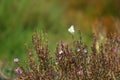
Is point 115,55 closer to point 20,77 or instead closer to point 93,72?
point 93,72

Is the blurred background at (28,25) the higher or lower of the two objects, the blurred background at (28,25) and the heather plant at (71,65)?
the higher

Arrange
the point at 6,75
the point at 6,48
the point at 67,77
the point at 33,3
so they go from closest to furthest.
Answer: the point at 67,77, the point at 6,75, the point at 6,48, the point at 33,3

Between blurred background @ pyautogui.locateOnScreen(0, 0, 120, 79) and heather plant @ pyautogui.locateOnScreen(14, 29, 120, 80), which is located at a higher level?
blurred background @ pyautogui.locateOnScreen(0, 0, 120, 79)

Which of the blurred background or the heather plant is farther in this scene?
the blurred background

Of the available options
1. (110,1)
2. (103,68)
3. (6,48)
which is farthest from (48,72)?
(110,1)

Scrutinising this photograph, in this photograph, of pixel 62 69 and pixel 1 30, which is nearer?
pixel 62 69

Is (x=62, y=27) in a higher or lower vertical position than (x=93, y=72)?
higher

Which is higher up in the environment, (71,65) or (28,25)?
(28,25)

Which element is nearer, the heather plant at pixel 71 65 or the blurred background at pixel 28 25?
the heather plant at pixel 71 65

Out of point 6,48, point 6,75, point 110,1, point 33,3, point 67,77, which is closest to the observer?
point 67,77

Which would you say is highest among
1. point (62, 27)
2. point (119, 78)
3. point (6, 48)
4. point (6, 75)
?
point (62, 27)

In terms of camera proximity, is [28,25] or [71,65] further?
[28,25]
